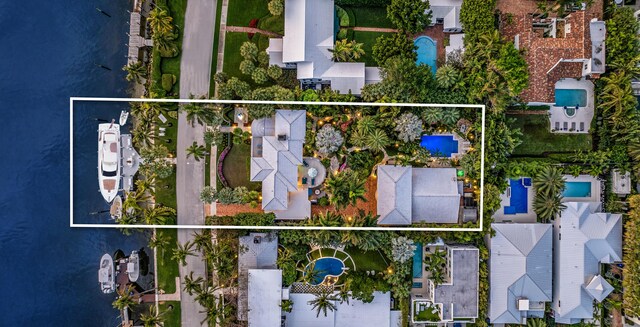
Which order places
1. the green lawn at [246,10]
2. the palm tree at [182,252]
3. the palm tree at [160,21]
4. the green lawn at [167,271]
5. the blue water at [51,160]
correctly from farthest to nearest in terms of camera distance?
the blue water at [51,160] < the green lawn at [167,271] < the green lawn at [246,10] < the palm tree at [182,252] < the palm tree at [160,21]

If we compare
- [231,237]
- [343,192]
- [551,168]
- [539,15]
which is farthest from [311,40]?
[551,168]

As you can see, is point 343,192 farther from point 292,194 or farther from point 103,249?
point 103,249

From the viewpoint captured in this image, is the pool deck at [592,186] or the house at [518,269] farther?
the pool deck at [592,186]

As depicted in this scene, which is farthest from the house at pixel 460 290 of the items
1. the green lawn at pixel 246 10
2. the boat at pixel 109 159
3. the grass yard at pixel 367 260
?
the boat at pixel 109 159

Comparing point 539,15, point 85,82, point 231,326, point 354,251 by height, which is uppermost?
point 539,15

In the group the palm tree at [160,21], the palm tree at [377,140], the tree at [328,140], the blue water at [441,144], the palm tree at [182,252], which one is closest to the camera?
the palm tree at [377,140]

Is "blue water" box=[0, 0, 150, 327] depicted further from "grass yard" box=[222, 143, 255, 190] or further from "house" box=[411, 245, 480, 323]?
"house" box=[411, 245, 480, 323]

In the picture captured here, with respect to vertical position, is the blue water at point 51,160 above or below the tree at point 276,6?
below

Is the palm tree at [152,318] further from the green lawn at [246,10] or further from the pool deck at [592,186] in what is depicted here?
the pool deck at [592,186]
